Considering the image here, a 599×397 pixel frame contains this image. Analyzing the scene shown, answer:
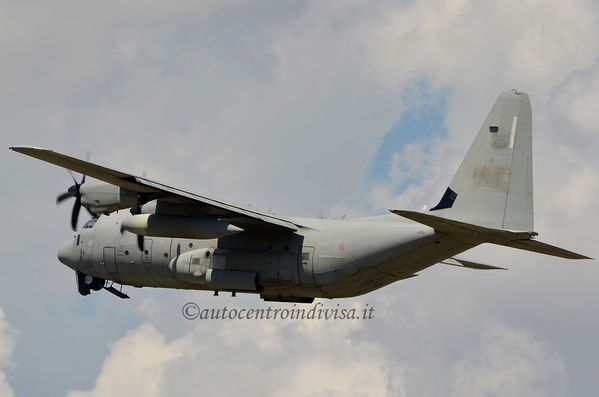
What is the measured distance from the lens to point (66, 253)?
44.5 meters

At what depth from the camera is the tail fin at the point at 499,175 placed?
3653cm

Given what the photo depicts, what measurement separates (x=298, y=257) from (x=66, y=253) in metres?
9.95

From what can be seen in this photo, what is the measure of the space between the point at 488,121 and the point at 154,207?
36.6 feet

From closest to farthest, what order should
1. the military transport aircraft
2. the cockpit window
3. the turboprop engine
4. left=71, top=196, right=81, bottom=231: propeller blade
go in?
the military transport aircraft → the turboprop engine → left=71, top=196, right=81, bottom=231: propeller blade → the cockpit window

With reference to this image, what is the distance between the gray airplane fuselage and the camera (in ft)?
126

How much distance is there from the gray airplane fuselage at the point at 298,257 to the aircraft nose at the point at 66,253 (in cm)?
170

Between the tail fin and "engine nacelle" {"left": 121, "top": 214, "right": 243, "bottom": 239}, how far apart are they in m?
7.00

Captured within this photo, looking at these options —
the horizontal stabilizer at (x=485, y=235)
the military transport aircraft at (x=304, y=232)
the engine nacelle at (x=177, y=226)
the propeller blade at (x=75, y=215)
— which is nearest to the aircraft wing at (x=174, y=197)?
the military transport aircraft at (x=304, y=232)

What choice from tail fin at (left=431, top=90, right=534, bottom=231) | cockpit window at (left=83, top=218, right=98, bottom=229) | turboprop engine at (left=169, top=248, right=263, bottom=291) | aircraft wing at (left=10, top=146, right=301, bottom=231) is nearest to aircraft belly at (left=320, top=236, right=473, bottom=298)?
tail fin at (left=431, top=90, right=534, bottom=231)

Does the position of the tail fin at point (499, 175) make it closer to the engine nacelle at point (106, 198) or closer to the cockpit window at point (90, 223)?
the engine nacelle at point (106, 198)

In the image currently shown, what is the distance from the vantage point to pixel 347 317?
142ft

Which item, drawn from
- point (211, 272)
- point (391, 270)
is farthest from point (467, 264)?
point (211, 272)

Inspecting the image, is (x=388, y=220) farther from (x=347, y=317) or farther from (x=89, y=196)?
(x=89, y=196)

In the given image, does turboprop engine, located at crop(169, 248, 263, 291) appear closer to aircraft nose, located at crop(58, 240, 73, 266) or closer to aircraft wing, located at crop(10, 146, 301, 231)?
aircraft wing, located at crop(10, 146, 301, 231)
